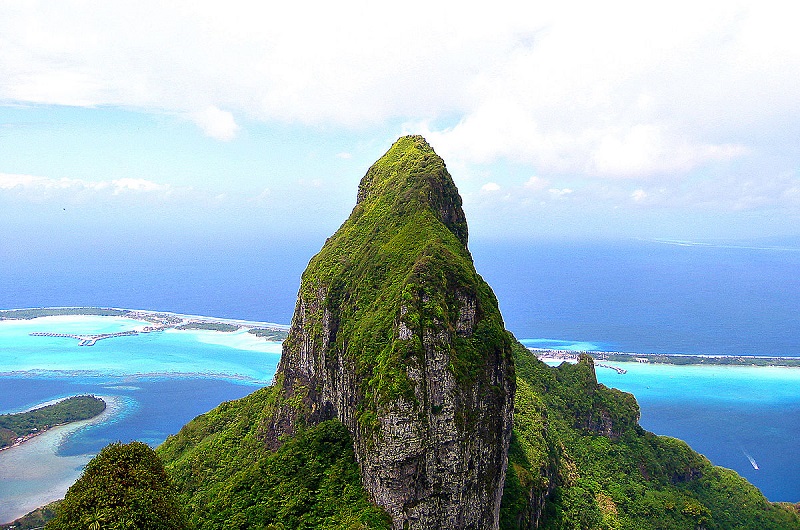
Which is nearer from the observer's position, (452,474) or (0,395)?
(452,474)

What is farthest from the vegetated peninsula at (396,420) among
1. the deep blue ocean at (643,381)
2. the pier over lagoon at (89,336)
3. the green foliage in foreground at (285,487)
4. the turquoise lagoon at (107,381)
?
the pier over lagoon at (89,336)

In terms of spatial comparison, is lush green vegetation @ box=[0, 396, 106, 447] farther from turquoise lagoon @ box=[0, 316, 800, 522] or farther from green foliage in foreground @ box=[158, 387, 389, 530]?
green foliage in foreground @ box=[158, 387, 389, 530]

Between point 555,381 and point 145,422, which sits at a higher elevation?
point 555,381

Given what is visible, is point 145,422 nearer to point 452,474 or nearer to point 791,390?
point 452,474

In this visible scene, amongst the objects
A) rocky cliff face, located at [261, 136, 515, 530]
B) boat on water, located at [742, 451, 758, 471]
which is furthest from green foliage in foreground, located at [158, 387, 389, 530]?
boat on water, located at [742, 451, 758, 471]

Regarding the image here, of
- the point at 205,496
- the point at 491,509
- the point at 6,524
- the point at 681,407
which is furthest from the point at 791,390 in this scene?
the point at 6,524

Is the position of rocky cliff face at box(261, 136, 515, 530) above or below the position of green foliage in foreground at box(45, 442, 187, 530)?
above

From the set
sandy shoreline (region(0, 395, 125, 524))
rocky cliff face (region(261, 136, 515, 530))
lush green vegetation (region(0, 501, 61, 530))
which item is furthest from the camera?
sandy shoreline (region(0, 395, 125, 524))
